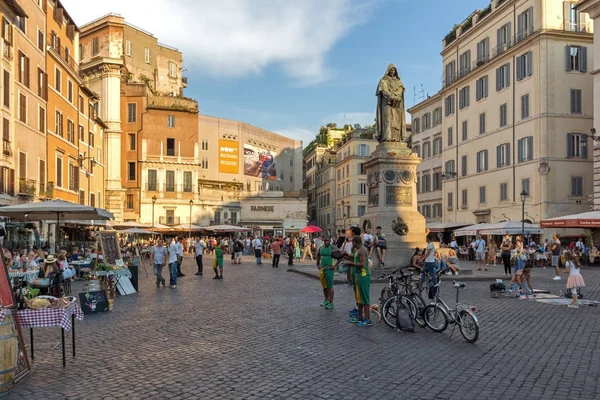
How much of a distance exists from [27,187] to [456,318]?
2695cm

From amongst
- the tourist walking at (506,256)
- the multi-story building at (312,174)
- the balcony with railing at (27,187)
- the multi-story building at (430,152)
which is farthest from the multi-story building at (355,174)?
the tourist walking at (506,256)

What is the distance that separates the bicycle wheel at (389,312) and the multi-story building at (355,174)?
213 ft

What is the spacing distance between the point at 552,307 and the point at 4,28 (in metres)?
26.5

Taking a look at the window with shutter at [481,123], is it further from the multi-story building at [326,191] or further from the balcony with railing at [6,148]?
the multi-story building at [326,191]

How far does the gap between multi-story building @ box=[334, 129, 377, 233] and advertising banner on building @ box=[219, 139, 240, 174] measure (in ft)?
52.8

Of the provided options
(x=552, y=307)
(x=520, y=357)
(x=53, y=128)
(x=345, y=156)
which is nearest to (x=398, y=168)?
(x=552, y=307)

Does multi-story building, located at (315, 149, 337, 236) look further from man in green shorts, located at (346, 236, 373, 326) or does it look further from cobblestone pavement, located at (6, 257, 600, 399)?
man in green shorts, located at (346, 236, 373, 326)

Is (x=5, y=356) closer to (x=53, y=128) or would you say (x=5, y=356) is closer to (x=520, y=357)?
(x=520, y=357)

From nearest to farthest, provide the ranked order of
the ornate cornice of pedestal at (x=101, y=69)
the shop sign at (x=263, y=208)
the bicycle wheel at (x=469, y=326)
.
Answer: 1. the bicycle wheel at (x=469, y=326)
2. the ornate cornice of pedestal at (x=101, y=69)
3. the shop sign at (x=263, y=208)

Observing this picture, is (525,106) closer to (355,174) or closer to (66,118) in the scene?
(66,118)

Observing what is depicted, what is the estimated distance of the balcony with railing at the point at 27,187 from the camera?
29.9 meters

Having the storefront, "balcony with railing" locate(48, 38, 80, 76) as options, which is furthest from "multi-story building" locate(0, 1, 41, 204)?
the storefront

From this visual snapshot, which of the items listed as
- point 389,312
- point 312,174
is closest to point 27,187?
point 389,312

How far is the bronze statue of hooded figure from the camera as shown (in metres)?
21.0
